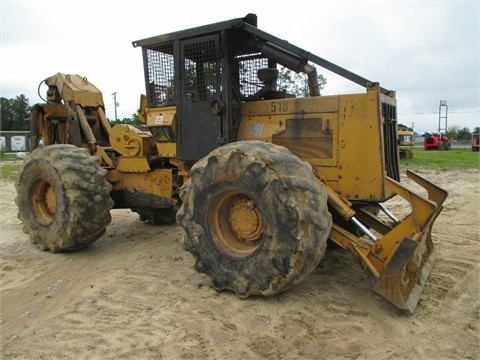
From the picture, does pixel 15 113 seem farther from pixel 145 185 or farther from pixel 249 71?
pixel 249 71

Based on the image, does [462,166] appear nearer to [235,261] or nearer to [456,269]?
[456,269]

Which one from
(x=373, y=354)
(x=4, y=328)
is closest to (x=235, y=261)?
(x=373, y=354)

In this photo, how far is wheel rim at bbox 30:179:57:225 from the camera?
21.5 feet

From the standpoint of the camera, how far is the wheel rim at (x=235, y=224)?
4488 millimetres

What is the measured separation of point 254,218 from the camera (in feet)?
14.7

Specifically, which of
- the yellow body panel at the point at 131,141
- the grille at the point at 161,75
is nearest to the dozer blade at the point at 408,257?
the grille at the point at 161,75

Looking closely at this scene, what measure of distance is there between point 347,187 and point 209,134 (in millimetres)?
1761

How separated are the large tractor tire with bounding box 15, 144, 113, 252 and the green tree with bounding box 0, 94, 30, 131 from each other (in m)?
58.7

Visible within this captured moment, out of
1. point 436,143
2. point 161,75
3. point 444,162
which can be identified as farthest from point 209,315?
point 436,143

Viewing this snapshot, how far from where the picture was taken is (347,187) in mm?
4855

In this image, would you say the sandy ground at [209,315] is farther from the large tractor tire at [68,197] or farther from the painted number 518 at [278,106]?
the painted number 518 at [278,106]

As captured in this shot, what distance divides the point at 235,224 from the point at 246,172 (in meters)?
0.65

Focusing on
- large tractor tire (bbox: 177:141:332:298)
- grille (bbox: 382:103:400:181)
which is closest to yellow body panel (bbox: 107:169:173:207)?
large tractor tire (bbox: 177:141:332:298)

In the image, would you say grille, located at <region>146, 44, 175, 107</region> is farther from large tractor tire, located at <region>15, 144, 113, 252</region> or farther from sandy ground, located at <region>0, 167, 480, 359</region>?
sandy ground, located at <region>0, 167, 480, 359</region>
